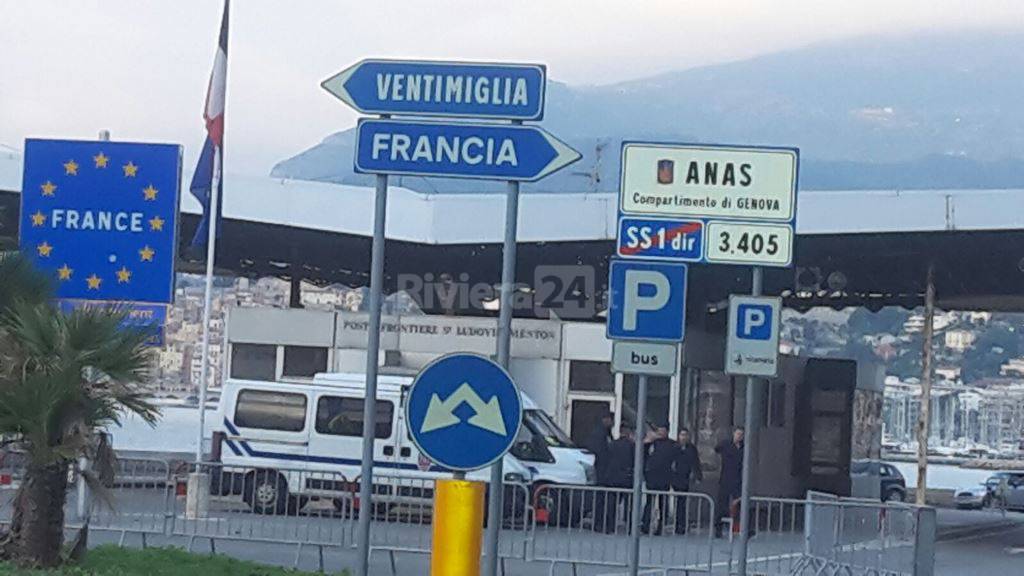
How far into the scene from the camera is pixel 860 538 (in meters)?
17.0

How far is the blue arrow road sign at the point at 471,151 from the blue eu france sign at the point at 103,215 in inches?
315

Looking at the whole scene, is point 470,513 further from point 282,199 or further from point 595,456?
point 282,199

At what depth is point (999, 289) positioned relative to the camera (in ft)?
117

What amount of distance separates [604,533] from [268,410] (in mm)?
9181

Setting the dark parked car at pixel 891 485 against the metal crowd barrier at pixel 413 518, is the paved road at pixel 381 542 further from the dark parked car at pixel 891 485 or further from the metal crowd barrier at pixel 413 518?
the dark parked car at pixel 891 485

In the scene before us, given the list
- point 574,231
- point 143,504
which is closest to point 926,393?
point 574,231

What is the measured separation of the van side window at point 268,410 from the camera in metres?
26.8

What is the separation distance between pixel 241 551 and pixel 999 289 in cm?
2015

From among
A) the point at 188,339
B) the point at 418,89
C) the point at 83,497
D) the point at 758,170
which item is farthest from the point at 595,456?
the point at 188,339

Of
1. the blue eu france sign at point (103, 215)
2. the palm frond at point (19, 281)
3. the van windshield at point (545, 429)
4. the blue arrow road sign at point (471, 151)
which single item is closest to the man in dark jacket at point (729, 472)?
the van windshield at point (545, 429)

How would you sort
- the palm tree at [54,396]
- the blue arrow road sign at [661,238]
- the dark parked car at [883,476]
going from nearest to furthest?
the palm tree at [54,396], the blue arrow road sign at [661,238], the dark parked car at [883,476]

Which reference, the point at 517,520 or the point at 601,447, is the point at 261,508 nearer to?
the point at 517,520

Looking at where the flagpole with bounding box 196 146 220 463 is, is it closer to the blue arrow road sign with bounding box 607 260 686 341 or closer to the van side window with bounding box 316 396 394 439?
the van side window with bounding box 316 396 394 439

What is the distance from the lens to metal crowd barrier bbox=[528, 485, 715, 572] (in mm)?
18859
